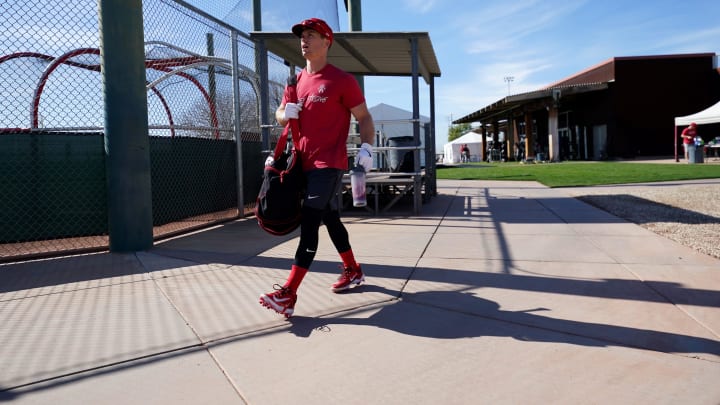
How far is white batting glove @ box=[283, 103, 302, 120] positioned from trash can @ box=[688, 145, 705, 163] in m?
24.4

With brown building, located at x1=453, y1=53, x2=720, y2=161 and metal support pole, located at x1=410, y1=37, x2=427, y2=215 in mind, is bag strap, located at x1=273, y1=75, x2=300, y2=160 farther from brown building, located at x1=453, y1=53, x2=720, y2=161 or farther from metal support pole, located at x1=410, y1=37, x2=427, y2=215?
brown building, located at x1=453, y1=53, x2=720, y2=161

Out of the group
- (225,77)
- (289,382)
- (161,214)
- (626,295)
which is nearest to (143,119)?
(161,214)

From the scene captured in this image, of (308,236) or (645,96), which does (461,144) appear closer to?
(645,96)

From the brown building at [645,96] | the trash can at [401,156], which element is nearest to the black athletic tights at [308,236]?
the trash can at [401,156]

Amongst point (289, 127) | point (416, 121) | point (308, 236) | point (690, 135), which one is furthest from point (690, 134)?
point (308, 236)

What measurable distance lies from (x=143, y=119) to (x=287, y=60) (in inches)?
205

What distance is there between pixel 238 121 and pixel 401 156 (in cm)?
487

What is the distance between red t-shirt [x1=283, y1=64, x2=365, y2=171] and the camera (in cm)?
351

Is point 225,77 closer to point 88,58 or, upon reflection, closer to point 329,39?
point 88,58

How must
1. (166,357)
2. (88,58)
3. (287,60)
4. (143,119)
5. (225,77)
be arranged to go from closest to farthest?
(166,357) < (143,119) < (88,58) < (225,77) < (287,60)

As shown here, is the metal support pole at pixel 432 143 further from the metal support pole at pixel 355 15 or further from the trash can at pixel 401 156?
the metal support pole at pixel 355 15

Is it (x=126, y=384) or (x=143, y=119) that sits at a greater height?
(x=143, y=119)

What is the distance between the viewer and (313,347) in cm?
280

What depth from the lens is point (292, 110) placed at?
3.49 metres
